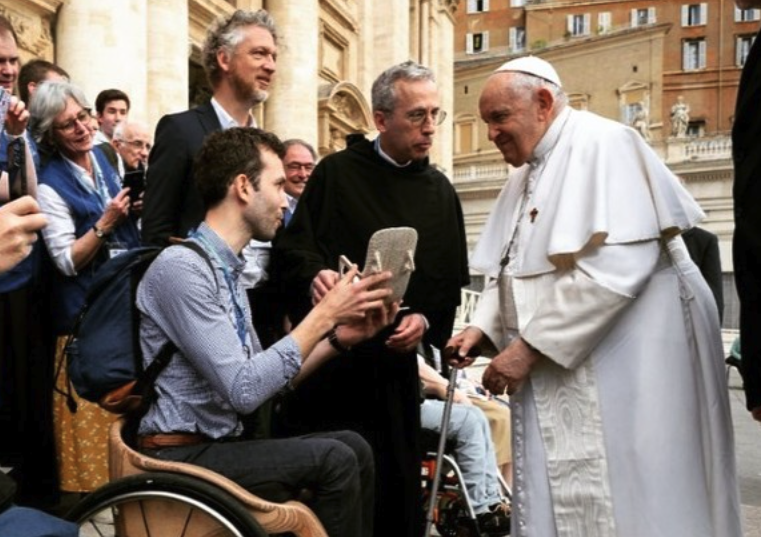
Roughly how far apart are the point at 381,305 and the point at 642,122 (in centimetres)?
4425

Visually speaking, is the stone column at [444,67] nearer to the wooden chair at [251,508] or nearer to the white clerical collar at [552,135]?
the white clerical collar at [552,135]

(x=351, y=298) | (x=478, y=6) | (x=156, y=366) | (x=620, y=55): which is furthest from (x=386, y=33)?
(x=478, y=6)

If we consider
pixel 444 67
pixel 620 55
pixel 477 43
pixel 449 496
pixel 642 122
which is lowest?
pixel 449 496

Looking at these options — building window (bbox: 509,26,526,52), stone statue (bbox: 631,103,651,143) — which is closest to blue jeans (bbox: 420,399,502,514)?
stone statue (bbox: 631,103,651,143)

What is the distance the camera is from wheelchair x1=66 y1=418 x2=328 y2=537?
2.84 metres

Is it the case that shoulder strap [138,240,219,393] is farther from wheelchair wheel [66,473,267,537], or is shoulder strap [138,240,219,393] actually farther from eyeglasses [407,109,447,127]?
eyeglasses [407,109,447,127]

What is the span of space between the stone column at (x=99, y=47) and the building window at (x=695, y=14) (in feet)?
178

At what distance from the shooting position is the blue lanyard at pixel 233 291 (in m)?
3.22

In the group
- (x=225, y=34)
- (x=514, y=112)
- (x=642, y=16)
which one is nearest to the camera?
(x=514, y=112)

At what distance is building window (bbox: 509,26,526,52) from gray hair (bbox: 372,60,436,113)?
61463 millimetres

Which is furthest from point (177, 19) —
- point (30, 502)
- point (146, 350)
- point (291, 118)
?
point (146, 350)

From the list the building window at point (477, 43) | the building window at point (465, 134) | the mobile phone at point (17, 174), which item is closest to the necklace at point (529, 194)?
the mobile phone at point (17, 174)

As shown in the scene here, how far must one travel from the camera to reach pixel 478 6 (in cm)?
6619

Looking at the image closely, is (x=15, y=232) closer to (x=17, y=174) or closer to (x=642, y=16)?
(x=17, y=174)
